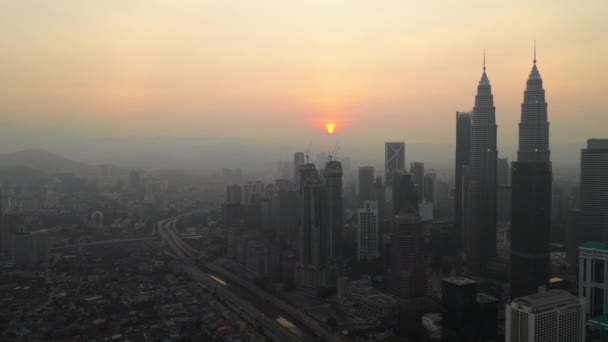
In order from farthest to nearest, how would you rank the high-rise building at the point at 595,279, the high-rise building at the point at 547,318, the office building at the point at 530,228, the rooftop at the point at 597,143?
the rooftop at the point at 597,143, the office building at the point at 530,228, the high-rise building at the point at 595,279, the high-rise building at the point at 547,318

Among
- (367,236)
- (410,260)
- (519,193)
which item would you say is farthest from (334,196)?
(519,193)

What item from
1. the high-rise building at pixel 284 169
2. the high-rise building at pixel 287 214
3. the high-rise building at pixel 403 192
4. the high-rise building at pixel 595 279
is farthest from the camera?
the high-rise building at pixel 284 169

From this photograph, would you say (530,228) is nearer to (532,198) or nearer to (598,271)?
(532,198)

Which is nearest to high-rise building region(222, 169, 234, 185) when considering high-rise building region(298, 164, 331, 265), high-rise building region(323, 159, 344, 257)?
high-rise building region(323, 159, 344, 257)

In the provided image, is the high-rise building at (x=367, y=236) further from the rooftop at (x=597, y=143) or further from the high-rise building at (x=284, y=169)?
the high-rise building at (x=284, y=169)

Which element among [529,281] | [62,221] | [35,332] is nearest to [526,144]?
[529,281]

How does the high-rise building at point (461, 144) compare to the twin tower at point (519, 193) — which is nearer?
the twin tower at point (519, 193)

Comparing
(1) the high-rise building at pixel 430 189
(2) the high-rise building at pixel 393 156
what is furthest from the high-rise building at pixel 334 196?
(2) the high-rise building at pixel 393 156

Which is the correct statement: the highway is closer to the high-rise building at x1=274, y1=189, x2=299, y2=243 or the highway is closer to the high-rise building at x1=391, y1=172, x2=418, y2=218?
the high-rise building at x1=274, y1=189, x2=299, y2=243
